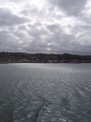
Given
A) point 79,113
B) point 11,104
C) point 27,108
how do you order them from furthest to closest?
point 11,104, point 27,108, point 79,113

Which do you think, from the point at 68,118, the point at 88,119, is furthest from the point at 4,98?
the point at 88,119

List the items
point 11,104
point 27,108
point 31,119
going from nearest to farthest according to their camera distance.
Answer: point 31,119 < point 27,108 < point 11,104

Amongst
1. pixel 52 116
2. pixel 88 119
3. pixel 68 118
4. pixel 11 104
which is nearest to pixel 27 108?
pixel 11 104

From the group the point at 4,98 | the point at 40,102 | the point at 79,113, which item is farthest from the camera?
the point at 4,98

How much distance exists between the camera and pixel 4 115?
24.9m

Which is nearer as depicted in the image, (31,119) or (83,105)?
(31,119)

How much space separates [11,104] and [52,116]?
32.5 feet

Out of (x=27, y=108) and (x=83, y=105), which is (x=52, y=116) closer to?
(x=27, y=108)

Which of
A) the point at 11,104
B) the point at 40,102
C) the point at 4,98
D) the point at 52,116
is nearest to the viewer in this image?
the point at 52,116

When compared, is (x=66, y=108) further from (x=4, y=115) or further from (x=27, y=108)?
(x=4, y=115)

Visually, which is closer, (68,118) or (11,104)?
(68,118)

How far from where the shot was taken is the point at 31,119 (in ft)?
76.9

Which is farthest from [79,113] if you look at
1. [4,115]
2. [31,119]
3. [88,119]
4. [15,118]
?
[4,115]

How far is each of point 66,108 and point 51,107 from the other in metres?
2.87
